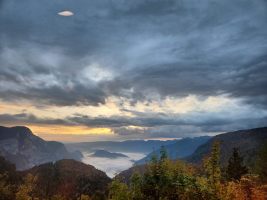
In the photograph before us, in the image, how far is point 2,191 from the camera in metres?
185

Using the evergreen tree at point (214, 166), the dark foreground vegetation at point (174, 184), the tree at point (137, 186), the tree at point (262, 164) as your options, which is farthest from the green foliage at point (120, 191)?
the tree at point (262, 164)

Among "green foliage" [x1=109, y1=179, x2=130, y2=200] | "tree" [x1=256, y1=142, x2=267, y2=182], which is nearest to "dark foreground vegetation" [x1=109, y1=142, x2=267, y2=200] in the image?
"green foliage" [x1=109, y1=179, x2=130, y2=200]

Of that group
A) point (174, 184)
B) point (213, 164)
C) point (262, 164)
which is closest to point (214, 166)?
point (213, 164)

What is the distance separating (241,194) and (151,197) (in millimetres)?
12096

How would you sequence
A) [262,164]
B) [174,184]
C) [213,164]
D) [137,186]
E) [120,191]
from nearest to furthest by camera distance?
[174,184], [137,186], [213,164], [120,191], [262,164]

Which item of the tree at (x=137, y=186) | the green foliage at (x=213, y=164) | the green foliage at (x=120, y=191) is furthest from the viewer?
the green foliage at (x=120, y=191)

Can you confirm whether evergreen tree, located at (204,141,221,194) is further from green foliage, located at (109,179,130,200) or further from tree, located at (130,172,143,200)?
green foliage, located at (109,179,130,200)

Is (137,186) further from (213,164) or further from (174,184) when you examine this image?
(213,164)

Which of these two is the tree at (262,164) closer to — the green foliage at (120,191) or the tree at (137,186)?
the green foliage at (120,191)

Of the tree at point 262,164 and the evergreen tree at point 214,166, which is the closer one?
the evergreen tree at point 214,166

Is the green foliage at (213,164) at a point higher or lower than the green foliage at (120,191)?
higher

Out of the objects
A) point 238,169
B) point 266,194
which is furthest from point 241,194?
point 238,169

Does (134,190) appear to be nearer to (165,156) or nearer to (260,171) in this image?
(165,156)

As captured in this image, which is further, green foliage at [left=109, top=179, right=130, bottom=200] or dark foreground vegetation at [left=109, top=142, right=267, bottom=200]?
green foliage at [left=109, top=179, right=130, bottom=200]
